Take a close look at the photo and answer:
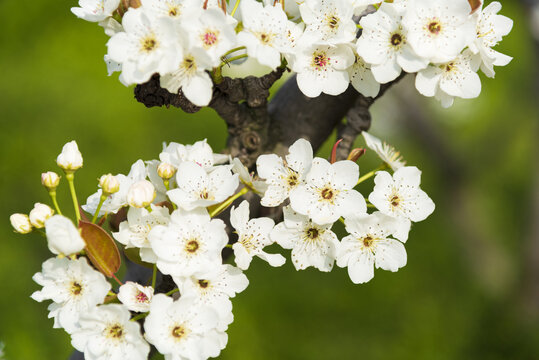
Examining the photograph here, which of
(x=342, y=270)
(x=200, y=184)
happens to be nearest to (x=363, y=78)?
(x=200, y=184)

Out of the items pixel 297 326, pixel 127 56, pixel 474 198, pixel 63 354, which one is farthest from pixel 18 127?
pixel 127 56

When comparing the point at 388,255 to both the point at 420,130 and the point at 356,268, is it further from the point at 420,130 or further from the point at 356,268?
the point at 420,130

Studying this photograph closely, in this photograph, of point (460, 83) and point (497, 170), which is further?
point (497, 170)

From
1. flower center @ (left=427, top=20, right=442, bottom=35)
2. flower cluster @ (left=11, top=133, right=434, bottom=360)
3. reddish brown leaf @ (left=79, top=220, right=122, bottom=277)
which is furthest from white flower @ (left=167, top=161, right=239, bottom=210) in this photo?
flower center @ (left=427, top=20, right=442, bottom=35)

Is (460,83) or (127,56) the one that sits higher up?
(460,83)

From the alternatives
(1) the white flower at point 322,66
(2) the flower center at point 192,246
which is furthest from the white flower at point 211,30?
(2) the flower center at point 192,246

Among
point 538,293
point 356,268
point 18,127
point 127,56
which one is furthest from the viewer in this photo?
point 18,127
